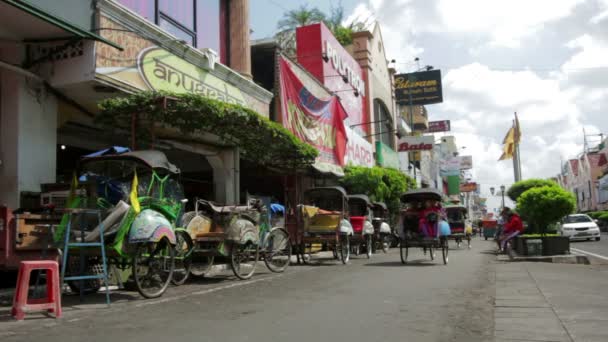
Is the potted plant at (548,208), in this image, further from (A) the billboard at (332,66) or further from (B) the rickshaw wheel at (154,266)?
(A) the billboard at (332,66)

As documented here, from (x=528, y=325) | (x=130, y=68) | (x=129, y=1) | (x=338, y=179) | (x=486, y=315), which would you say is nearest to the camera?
(x=528, y=325)

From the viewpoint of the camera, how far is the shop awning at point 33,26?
8768 mm

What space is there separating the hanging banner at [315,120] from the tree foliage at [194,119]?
619cm

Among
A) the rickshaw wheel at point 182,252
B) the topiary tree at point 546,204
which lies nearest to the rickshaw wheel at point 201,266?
the rickshaw wheel at point 182,252

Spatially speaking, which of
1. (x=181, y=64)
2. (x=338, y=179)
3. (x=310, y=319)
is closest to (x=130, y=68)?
(x=181, y=64)

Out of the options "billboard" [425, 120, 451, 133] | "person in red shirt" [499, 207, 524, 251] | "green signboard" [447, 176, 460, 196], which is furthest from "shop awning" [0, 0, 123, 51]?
"green signboard" [447, 176, 460, 196]

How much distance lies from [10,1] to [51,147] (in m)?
3.42

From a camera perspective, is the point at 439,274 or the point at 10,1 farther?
the point at 439,274

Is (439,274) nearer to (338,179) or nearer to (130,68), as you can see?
(130,68)

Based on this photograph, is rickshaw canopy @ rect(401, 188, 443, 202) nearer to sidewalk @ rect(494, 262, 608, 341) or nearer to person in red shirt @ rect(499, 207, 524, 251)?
person in red shirt @ rect(499, 207, 524, 251)

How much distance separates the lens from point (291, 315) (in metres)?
6.36

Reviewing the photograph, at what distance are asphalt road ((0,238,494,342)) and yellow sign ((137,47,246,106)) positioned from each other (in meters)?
5.20

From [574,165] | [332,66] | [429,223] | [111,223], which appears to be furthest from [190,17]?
[574,165]

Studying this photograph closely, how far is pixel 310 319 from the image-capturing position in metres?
6.08
